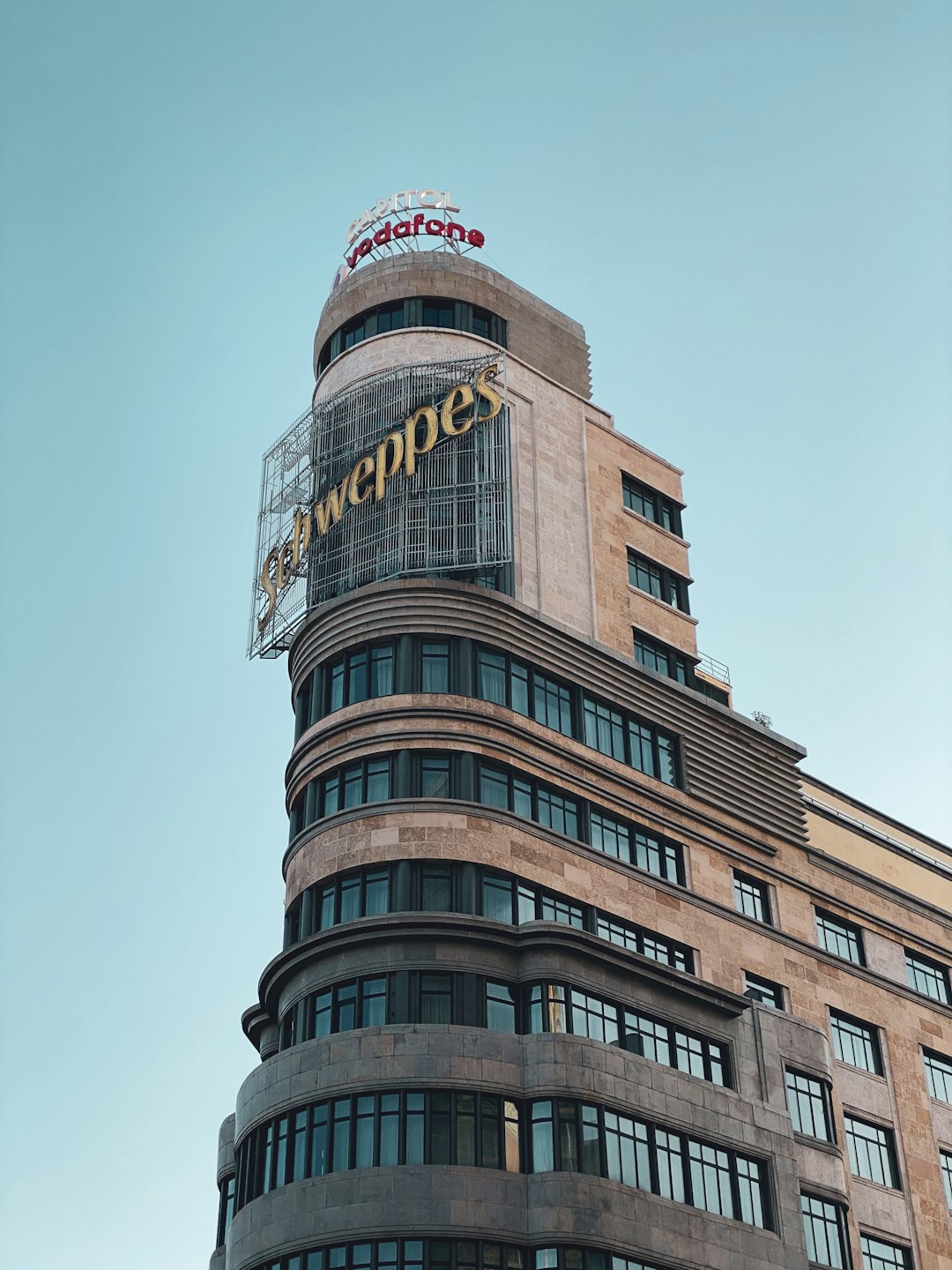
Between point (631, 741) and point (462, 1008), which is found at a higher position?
point (631, 741)

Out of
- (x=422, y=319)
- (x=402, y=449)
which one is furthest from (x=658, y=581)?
(x=422, y=319)

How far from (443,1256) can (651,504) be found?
39.7 meters

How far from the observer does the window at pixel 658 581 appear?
261 feet

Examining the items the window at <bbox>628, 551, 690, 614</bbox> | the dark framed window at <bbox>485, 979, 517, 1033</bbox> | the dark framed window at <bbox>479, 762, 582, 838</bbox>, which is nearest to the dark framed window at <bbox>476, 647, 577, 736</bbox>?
the dark framed window at <bbox>479, 762, 582, 838</bbox>

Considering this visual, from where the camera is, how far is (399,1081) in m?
57.2

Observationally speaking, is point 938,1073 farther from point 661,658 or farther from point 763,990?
point 661,658

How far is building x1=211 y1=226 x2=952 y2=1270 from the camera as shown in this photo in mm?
57469

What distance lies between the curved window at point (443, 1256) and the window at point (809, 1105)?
14854 millimetres

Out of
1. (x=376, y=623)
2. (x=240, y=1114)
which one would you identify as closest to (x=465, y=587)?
(x=376, y=623)

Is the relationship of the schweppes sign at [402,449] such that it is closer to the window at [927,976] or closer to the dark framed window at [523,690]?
the dark framed window at [523,690]

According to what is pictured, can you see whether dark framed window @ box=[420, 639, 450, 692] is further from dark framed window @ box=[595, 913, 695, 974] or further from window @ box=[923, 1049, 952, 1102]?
window @ box=[923, 1049, 952, 1102]

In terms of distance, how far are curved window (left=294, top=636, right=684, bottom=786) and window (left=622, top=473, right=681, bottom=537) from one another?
12830 millimetres

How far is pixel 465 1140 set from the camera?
186 ft

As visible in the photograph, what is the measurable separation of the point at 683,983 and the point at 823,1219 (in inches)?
426
